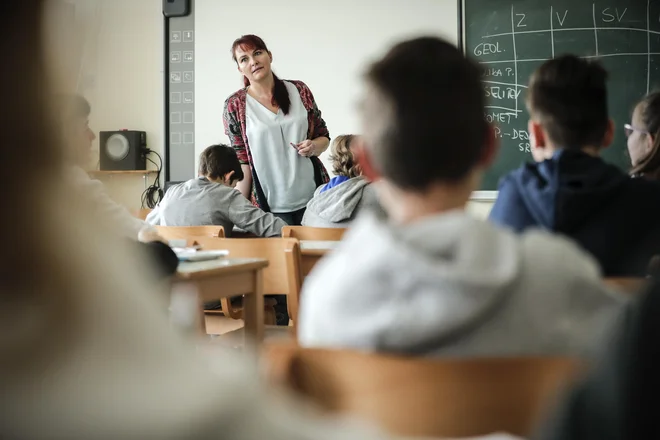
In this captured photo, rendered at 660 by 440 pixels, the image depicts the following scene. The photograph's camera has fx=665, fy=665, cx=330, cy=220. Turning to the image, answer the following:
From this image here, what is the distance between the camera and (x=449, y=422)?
72cm

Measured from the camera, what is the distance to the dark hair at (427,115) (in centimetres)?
103

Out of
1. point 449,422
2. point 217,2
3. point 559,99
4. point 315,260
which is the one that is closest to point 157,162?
point 217,2

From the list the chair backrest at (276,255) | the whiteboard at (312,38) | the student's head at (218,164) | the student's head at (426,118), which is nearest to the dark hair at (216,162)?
the student's head at (218,164)

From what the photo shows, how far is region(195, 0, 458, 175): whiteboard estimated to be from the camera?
17.7 feet

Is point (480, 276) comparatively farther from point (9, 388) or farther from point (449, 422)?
point (9, 388)

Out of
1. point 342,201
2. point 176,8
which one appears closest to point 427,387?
point 342,201

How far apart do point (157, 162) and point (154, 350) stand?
598cm

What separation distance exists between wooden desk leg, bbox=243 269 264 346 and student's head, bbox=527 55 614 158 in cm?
111

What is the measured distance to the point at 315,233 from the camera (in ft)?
9.36

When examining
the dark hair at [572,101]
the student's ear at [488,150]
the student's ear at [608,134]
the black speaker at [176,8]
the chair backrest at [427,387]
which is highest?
the black speaker at [176,8]

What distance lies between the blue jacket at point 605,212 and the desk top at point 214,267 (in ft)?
3.10

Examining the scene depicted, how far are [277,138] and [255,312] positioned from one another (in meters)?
1.77

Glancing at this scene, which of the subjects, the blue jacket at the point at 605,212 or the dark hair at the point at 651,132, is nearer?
the blue jacket at the point at 605,212

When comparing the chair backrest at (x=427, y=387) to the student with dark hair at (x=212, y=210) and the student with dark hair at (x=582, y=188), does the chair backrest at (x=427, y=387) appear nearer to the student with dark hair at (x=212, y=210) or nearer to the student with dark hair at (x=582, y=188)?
the student with dark hair at (x=582, y=188)
